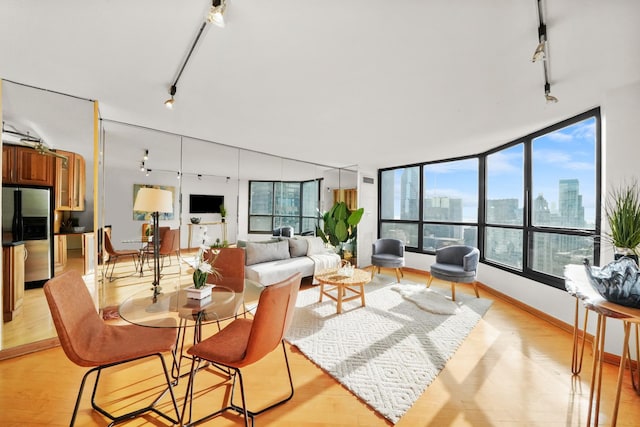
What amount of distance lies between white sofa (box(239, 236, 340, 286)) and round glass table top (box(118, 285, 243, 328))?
1571 millimetres

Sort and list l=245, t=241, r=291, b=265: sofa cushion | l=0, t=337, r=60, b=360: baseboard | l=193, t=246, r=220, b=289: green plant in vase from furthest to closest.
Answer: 1. l=245, t=241, r=291, b=265: sofa cushion
2. l=0, t=337, r=60, b=360: baseboard
3. l=193, t=246, r=220, b=289: green plant in vase

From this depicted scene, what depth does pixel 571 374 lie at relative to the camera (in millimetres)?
2062

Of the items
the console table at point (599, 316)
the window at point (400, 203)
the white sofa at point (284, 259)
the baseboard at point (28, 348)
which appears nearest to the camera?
the console table at point (599, 316)

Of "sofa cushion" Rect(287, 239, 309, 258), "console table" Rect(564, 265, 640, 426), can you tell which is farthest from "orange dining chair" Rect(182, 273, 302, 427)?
"sofa cushion" Rect(287, 239, 309, 258)

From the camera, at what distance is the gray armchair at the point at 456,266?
364 cm

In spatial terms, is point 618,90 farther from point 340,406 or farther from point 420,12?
point 340,406

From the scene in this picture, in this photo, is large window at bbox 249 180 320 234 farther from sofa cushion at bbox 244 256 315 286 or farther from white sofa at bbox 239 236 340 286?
sofa cushion at bbox 244 256 315 286

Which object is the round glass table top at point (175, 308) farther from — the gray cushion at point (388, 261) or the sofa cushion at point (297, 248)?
the gray cushion at point (388, 261)

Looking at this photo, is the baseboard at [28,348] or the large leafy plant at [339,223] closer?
the baseboard at [28,348]

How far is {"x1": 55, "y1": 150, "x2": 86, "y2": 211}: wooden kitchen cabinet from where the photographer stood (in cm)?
251

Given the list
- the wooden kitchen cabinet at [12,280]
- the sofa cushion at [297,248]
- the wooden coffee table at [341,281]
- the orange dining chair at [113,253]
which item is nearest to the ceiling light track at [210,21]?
the wooden kitchen cabinet at [12,280]

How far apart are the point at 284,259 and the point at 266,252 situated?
0.37 metres

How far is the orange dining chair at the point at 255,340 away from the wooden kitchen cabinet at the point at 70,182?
7.62ft

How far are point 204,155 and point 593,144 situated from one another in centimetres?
508
